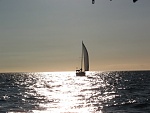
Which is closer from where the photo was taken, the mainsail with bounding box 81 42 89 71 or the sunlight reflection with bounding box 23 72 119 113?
the sunlight reflection with bounding box 23 72 119 113

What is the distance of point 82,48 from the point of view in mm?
152375

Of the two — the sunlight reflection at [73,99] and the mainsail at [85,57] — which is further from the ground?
the mainsail at [85,57]

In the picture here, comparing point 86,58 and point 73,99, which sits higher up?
point 86,58

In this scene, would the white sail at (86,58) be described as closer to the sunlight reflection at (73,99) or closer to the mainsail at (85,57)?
the mainsail at (85,57)

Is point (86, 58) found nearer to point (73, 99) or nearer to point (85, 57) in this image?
point (85, 57)

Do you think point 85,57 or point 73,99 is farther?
point 85,57

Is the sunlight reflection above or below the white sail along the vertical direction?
below

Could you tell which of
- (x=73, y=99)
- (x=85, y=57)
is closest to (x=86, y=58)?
(x=85, y=57)

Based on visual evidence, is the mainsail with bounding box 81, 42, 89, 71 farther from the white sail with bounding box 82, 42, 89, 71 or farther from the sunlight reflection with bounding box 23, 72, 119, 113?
the sunlight reflection with bounding box 23, 72, 119, 113

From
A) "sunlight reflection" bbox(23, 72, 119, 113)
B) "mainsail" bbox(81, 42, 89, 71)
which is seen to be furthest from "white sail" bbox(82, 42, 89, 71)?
"sunlight reflection" bbox(23, 72, 119, 113)

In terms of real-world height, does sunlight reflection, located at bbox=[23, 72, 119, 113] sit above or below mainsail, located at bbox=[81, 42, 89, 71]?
below

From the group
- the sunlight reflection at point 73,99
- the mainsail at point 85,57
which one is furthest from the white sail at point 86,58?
the sunlight reflection at point 73,99

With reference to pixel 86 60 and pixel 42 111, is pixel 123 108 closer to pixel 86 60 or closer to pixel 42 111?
pixel 42 111

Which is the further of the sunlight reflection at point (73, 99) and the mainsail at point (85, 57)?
the mainsail at point (85, 57)
